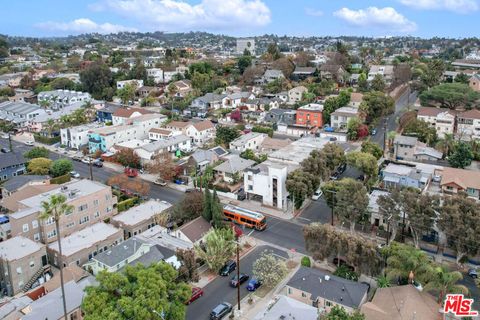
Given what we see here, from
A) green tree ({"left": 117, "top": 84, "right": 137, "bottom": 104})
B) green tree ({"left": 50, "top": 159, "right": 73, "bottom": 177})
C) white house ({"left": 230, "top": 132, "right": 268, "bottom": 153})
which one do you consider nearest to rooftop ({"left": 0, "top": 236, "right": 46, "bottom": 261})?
green tree ({"left": 50, "top": 159, "right": 73, "bottom": 177})

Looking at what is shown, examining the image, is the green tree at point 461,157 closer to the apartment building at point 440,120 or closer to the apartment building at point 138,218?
the apartment building at point 440,120

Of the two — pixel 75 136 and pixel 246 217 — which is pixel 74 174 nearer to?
pixel 75 136

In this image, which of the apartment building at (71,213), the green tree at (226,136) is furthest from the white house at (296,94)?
the apartment building at (71,213)

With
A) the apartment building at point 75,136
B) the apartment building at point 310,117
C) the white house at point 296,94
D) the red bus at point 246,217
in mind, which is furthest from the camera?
the white house at point 296,94

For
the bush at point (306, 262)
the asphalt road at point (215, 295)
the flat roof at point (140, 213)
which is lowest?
the asphalt road at point (215, 295)

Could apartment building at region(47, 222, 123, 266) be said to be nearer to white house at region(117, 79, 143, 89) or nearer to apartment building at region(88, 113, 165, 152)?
apartment building at region(88, 113, 165, 152)
